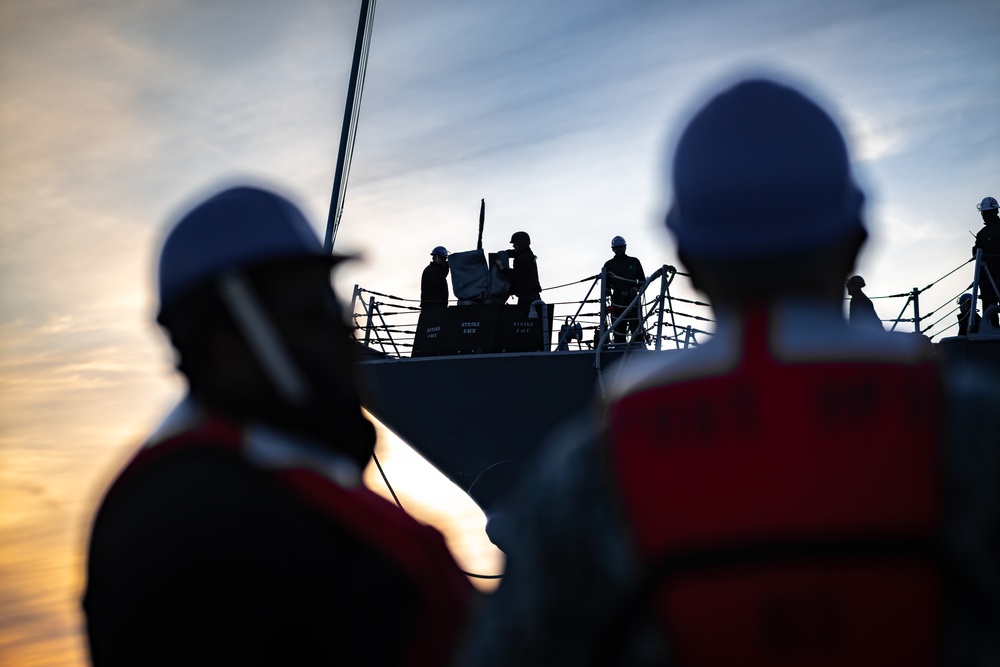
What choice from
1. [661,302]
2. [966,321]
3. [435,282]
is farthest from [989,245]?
[435,282]

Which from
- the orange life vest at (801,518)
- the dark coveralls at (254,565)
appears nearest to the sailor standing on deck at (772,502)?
the orange life vest at (801,518)

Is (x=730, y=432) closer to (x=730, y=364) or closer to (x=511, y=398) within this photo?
(x=730, y=364)

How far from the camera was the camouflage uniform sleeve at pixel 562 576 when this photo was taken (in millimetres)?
1006

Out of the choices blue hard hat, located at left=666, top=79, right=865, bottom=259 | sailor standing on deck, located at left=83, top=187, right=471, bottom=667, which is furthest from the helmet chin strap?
blue hard hat, located at left=666, top=79, right=865, bottom=259

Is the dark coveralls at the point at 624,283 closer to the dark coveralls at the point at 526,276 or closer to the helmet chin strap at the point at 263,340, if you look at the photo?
the dark coveralls at the point at 526,276

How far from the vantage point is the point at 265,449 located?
1.47 m

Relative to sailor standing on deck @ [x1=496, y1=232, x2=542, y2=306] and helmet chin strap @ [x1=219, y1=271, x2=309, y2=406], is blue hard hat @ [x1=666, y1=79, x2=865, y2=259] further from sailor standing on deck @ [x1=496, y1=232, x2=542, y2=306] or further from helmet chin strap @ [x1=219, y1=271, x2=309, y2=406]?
sailor standing on deck @ [x1=496, y1=232, x2=542, y2=306]

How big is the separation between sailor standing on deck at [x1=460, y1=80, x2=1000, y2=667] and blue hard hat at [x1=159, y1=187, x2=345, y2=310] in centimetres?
71

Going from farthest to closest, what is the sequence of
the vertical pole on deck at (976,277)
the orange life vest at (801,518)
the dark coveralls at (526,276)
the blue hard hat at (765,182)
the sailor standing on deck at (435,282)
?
the sailor standing on deck at (435,282) → the dark coveralls at (526,276) → the vertical pole on deck at (976,277) → the blue hard hat at (765,182) → the orange life vest at (801,518)

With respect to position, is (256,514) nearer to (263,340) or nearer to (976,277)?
(263,340)

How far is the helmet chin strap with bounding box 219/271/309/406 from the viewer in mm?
1528

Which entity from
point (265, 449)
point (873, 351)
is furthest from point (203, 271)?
point (873, 351)

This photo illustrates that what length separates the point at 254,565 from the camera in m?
1.40

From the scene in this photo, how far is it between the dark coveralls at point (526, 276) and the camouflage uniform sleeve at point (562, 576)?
15.4 metres
